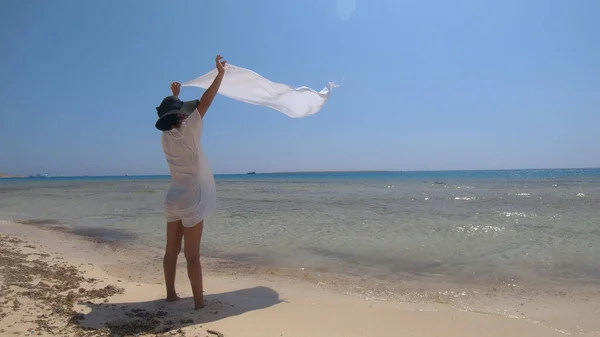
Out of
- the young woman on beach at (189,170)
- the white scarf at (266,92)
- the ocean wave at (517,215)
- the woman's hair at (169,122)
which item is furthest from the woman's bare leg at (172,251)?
the ocean wave at (517,215)

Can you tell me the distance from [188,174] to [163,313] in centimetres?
123

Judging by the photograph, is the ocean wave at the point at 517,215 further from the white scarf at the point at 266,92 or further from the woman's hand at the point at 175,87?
the woman's hand at the point at 175,87

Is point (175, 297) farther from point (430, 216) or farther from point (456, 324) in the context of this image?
point (430, 216)

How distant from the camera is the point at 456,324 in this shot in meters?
3.42

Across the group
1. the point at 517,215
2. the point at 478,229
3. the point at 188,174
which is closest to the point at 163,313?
the point at 188,174

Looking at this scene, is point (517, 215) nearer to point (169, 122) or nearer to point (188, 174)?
point (188, 174)

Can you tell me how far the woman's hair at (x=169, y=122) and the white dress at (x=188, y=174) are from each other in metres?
0.06

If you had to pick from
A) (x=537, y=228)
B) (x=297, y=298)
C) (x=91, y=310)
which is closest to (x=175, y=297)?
(x=91, y=310)

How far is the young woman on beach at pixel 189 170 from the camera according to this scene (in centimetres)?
→ 338

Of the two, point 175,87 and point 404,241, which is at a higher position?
point 175,87

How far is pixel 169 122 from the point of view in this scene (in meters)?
3.34

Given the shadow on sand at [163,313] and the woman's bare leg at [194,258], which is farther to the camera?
the woman's bare leg at [194,258]

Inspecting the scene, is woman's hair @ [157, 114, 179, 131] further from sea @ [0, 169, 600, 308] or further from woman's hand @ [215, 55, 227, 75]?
sea @ [0, 169, 600, 308]

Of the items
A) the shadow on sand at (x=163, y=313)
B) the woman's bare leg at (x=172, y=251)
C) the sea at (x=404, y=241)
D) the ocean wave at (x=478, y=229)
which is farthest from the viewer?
the ocean wave at (x=478, y=229)
